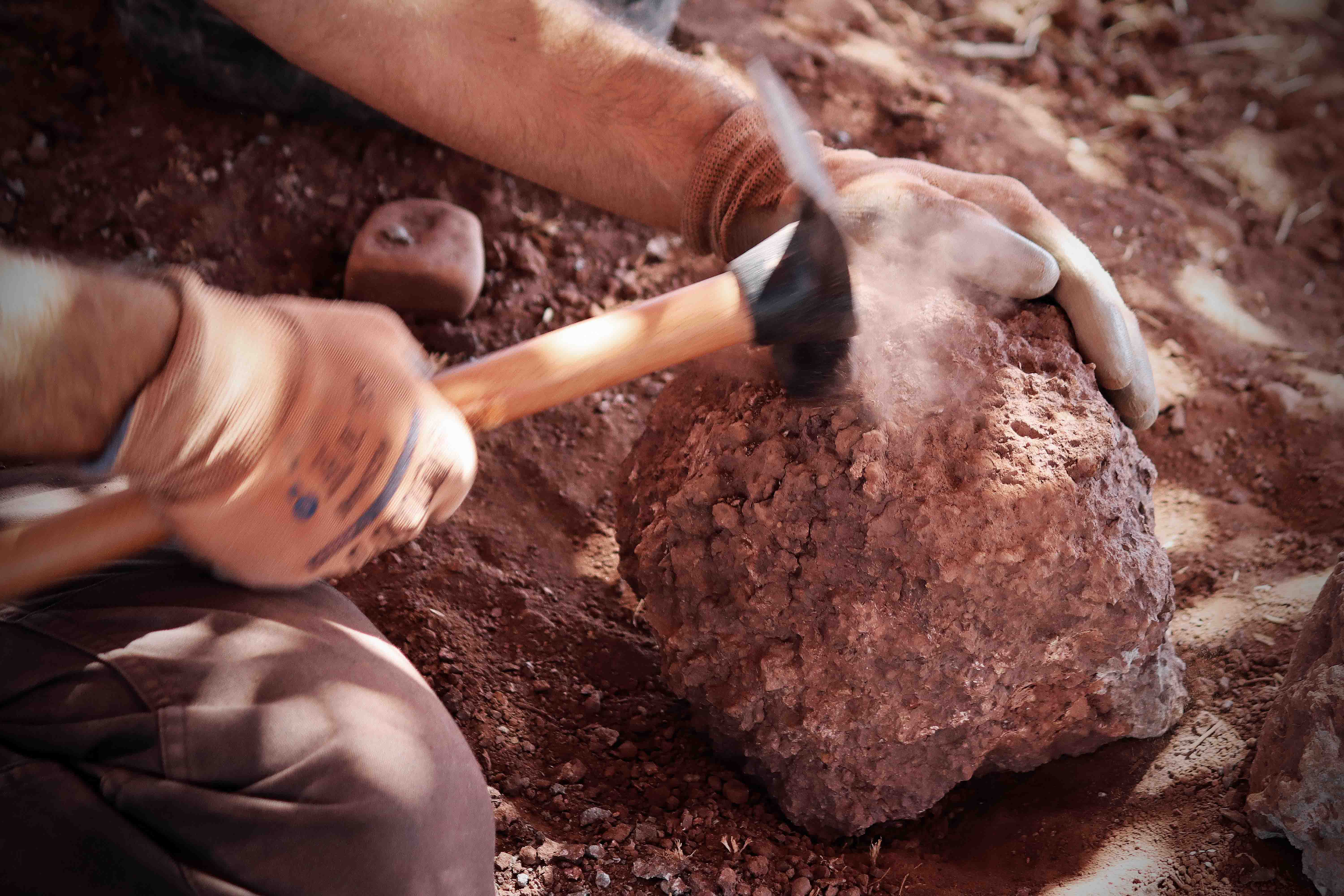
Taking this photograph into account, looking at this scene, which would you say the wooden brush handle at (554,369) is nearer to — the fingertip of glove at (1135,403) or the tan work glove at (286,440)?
the tan work glove at (286,440)

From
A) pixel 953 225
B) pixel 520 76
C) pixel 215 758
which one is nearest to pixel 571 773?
pixel 215 758

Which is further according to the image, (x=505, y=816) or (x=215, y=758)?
(x=505, y=816)

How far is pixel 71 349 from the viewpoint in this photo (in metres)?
1.23

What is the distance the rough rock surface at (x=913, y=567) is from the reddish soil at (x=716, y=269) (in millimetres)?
178

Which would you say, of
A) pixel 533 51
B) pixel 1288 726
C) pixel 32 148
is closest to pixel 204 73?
pixel 32 148

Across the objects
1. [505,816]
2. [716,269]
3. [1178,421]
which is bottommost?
[1178,421]

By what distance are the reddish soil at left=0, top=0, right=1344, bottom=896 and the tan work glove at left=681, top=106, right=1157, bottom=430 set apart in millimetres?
742

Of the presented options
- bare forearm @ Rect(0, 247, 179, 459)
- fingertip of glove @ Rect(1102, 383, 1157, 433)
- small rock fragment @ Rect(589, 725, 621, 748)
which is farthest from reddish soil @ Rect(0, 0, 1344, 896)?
bare forearm @ Rect(0, 247, 179, 459)

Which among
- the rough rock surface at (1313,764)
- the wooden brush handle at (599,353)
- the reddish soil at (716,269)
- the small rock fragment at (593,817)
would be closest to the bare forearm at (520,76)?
the wooden brush handle at (599,353)

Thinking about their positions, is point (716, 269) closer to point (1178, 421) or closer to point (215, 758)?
point (1178, 421)

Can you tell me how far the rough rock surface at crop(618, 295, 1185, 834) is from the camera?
5.33 feet

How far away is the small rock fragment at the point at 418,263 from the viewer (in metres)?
2.67

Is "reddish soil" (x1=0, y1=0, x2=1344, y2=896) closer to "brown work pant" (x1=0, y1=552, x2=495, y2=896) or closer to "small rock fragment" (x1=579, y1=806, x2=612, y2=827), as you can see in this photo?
"small rock fragment" (x1=579, y1=806, x2=612, y2=827)

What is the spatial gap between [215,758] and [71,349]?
22.4 inches
